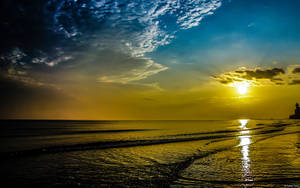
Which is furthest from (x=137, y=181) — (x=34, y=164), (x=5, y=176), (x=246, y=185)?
(x=34, y=164)

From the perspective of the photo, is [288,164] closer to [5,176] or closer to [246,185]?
[246,185]

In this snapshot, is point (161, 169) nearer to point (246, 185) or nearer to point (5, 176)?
point (246, 185)

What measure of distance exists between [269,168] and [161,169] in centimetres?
515

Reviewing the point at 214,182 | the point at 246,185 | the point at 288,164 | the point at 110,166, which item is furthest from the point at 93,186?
the point at 288,164

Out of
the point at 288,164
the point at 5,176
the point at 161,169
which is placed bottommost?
the point at 5,176

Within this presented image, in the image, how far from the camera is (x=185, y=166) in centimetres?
925

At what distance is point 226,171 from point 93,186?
5.83m

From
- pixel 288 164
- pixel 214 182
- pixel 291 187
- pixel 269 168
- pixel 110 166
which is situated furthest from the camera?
pixel 110 166

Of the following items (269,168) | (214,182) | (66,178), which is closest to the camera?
(214,182)

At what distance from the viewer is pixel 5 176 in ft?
26.3

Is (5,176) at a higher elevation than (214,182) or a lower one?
lower

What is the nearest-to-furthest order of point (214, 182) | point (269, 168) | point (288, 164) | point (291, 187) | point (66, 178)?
point (291, 187), point (214, 182), point (66, 178), point (269, 168), point (288, 164)

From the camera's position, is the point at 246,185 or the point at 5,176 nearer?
the point at 246,185

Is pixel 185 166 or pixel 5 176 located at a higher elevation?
pixel 185 166
